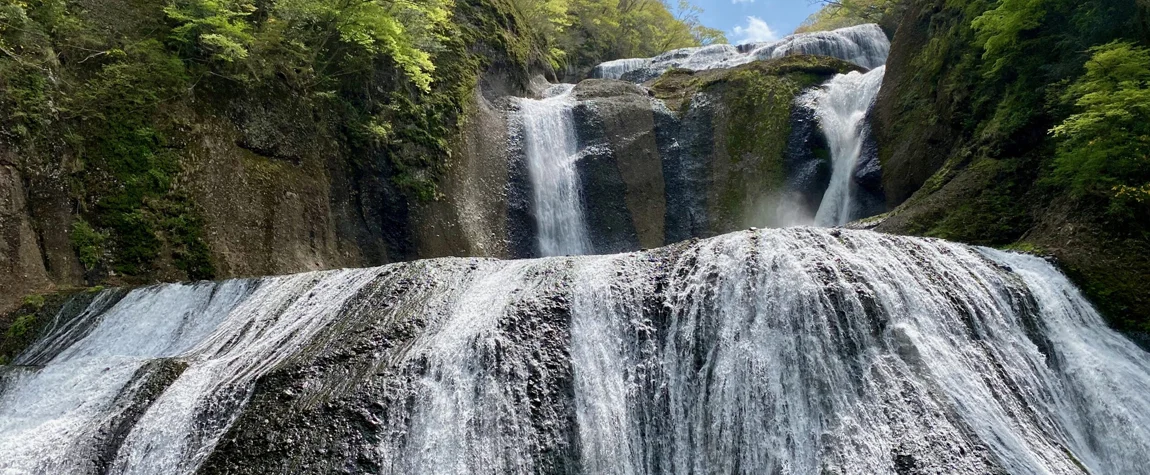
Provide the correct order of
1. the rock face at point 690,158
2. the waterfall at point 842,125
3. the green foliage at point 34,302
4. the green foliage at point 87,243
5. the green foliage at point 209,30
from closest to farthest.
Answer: the green foliage at point 34,302 → the green foliage at point 87,243 → the green foliage at point 209,30 → the waterfall at point 842,125 → the rock face at point 690,158

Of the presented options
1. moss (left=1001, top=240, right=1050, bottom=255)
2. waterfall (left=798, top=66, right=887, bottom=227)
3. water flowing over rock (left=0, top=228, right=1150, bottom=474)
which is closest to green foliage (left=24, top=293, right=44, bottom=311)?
water flowing over rock (left=0, top=228, right=1150, bottom=474)

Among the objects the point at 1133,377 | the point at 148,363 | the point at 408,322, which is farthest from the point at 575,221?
the point at 1133,377

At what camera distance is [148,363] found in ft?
23.0

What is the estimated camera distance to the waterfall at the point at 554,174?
15.5 m

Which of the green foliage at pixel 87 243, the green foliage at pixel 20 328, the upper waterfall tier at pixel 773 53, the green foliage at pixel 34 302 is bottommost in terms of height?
the green foliage at pixel 20 328

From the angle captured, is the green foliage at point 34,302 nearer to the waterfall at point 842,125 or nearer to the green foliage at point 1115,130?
the green foliage at point 1115,130

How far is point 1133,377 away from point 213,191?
42.2 ft

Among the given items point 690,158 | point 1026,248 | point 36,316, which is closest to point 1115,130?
point 1026,248

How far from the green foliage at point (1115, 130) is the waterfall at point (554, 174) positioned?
9749mm

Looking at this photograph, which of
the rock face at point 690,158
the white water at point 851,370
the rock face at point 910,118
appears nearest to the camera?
the white water at point 851,370

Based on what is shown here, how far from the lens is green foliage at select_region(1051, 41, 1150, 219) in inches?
297

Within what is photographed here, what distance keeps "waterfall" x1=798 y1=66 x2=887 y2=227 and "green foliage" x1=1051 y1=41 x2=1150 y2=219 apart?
5.61 m

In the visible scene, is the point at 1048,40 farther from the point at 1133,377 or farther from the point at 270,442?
the point at 270,442

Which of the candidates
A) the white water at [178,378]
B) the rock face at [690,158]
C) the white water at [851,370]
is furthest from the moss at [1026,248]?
the white water at [178,378]
